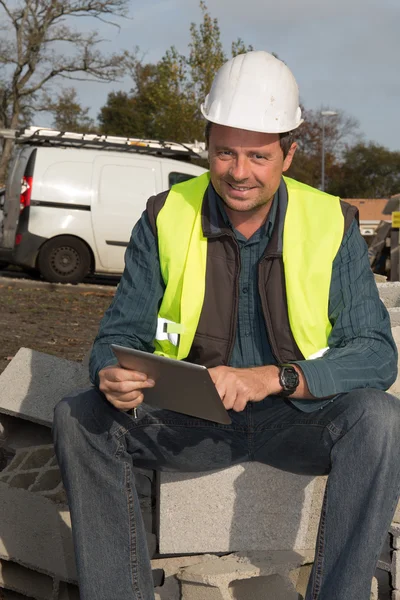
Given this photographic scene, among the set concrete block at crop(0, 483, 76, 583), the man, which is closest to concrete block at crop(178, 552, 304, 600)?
the man

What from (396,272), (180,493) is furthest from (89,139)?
(180,493)

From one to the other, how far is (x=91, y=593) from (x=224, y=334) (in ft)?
2.98

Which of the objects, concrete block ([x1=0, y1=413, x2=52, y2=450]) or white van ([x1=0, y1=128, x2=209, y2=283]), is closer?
concrete block ([x1=0, y1=413, x2=52, y2=450])

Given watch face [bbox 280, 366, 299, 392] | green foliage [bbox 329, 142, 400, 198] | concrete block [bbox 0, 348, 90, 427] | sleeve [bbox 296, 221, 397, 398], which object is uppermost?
sleeve [bbox 296, 221, 397, 398]

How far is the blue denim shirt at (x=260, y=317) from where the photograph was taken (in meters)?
3.00

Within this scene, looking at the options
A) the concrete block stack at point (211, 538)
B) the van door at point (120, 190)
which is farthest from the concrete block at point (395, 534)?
the van door at point (120, 190)

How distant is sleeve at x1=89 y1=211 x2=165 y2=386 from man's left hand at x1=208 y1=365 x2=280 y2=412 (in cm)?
45

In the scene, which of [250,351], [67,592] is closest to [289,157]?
[250,351]

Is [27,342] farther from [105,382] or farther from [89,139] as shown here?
[89,139]

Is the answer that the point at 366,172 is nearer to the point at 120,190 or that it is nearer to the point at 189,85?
the point at 189,85

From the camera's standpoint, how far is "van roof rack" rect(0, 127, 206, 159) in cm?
1421

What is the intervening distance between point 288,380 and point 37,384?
1.30 m

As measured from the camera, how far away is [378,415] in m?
2.72

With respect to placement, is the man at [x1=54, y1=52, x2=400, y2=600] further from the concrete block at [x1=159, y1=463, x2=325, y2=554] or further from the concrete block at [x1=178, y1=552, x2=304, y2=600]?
the concrete block at [x1=178, y1=552, x2=304, y2=600]
